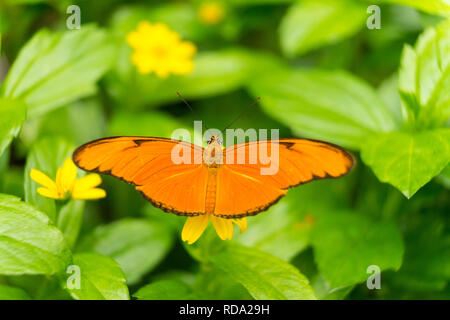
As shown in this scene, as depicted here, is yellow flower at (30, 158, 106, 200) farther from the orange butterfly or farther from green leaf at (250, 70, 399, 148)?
green leaf at (250, 70, 399, 148)

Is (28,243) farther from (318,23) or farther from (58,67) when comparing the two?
(318,23)

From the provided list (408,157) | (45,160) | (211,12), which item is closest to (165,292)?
(45,160)

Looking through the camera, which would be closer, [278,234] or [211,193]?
[211,193]

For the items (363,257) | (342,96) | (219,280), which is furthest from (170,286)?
(342,96)

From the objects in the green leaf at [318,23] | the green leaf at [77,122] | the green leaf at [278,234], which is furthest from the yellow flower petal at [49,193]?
the green leaf at [318,23]

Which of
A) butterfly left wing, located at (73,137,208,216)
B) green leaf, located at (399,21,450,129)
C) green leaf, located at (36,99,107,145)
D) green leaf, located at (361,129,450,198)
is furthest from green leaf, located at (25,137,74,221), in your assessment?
green leaf, located at (399,21,450,129)
